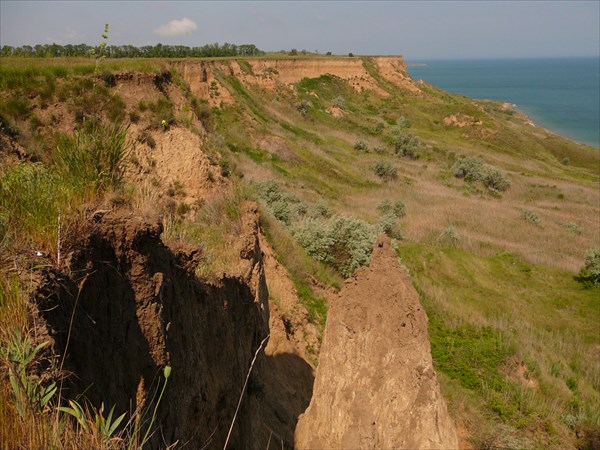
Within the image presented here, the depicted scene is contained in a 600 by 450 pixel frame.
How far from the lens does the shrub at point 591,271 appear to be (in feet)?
60.7

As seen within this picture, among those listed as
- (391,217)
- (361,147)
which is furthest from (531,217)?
(361,147)

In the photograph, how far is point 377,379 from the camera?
607 centimetres

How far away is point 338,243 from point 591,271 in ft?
37.0

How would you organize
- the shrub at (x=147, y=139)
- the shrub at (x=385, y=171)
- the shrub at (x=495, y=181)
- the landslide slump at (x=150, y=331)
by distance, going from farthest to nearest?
the shrub at (x=495, y=181) < the shrub at (x=385, y=171) < the shrub at (x=147, y=139) < the landslide slump at (x=150, y=331)

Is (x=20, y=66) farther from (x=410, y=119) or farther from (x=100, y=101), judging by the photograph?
(x=410, y=119)

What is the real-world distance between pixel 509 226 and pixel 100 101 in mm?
22825

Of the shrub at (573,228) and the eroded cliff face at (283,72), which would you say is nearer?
the shrub at (573,228)

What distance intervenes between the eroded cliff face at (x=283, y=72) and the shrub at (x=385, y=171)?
12216 mm

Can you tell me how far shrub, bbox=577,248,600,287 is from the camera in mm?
18516

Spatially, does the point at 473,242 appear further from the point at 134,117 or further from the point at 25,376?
the point at 25,376

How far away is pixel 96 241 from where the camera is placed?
346 cm

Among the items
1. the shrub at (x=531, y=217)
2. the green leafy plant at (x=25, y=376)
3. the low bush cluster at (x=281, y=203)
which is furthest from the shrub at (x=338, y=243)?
the shrub at (x=531, y=217)

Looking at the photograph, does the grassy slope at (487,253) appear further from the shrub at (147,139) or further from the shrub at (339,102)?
the shrub at (147,139)

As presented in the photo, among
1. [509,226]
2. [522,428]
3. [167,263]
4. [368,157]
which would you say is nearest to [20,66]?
[167,263]
